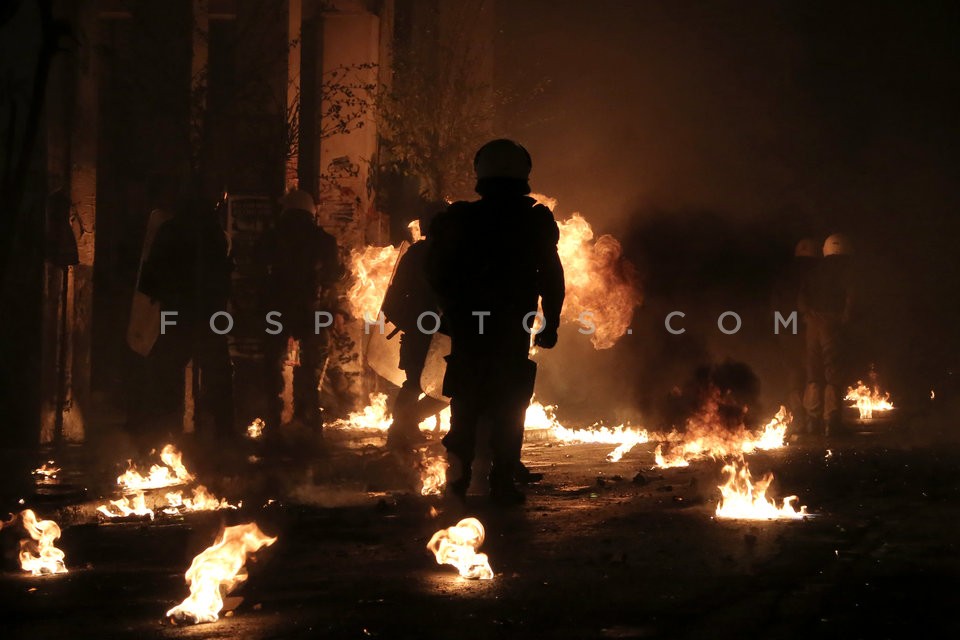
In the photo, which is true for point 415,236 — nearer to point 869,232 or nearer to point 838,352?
point 838,352

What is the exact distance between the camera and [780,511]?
7.86 metres

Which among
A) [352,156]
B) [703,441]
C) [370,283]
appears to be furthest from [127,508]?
[352,156]

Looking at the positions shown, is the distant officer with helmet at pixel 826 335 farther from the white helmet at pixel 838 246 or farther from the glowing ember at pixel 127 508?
the glowing ember at pixel 127 508

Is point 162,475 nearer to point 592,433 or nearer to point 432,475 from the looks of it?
point 432,475

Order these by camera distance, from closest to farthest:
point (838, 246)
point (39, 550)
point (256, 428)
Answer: point (39, 550)
point (838, 246)
point (256, 428)

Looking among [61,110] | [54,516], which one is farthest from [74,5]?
[54,516]

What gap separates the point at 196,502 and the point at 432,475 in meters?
1.76

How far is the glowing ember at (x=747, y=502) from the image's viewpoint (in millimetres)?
7723

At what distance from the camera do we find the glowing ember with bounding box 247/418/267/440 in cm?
1510

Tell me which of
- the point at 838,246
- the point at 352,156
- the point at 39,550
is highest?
the point at 352,156

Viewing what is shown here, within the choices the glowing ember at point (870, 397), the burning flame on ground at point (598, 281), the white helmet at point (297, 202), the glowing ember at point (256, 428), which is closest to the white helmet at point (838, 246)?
the burning flame on ground at point (598, 281)

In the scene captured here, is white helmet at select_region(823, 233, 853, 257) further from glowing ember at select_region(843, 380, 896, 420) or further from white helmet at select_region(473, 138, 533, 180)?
white helmet at select_region(473, 138, 533, 180)

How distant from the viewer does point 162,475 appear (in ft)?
32.4

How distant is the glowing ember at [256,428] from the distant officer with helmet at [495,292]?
23.8ft
